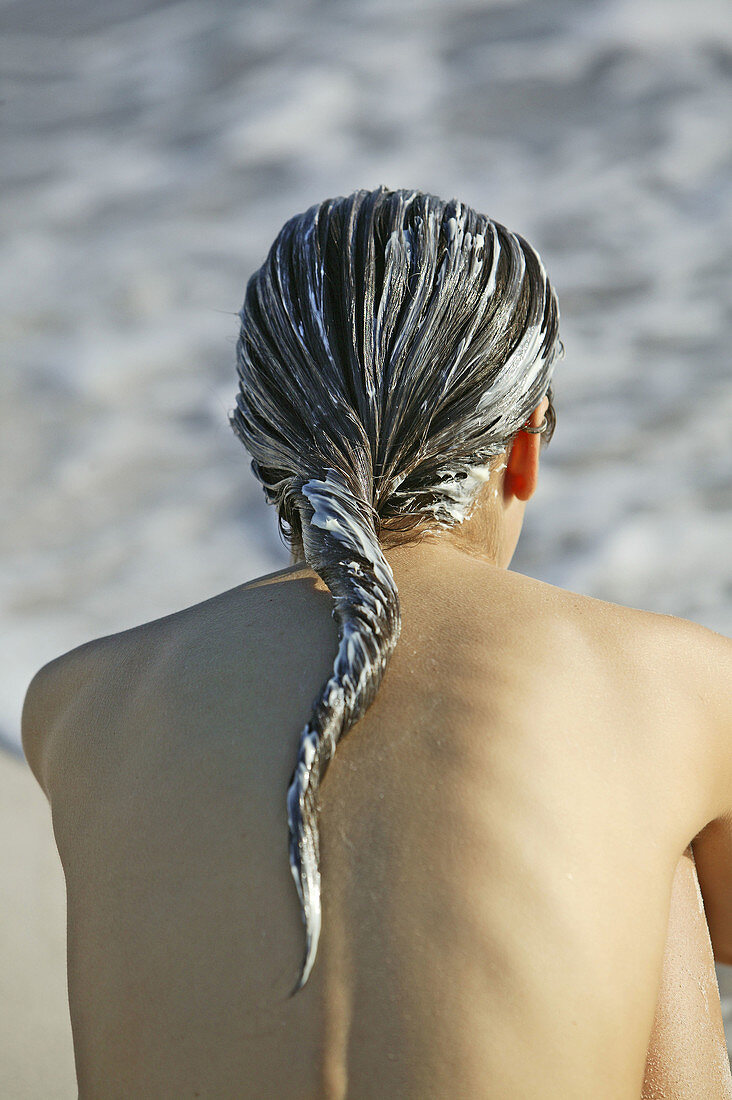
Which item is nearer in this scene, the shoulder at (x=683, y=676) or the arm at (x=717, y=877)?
the shoulder at (x=683, y=676)

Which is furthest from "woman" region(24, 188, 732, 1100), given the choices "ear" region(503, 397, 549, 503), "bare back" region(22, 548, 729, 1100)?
"ear" region(503, 397, 549, 503)

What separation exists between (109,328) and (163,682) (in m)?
2.94

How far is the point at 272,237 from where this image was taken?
13.7 feet

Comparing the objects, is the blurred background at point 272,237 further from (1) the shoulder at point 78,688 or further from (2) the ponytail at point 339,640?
(2) the ponytail at point 339,640

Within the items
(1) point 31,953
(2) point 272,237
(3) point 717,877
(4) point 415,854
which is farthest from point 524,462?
(2) point 272,237

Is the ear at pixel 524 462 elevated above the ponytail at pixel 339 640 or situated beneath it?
elevated above

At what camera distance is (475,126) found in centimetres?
438

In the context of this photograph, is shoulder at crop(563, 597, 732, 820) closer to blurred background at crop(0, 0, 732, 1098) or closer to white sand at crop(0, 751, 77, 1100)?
white sand at crop(0, 751, 77, 1100)

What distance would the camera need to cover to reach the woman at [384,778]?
0.97 metres

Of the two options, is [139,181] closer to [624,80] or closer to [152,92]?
[152,92]

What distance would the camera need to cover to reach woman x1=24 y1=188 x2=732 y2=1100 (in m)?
0.97

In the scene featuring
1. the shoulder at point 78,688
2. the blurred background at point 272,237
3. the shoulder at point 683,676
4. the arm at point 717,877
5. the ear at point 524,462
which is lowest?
the arm at point 717,877

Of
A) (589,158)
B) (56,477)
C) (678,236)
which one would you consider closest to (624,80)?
(589,158)

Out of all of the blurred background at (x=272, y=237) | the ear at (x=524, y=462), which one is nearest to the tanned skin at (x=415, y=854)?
the ear at (x=524, y=462)
